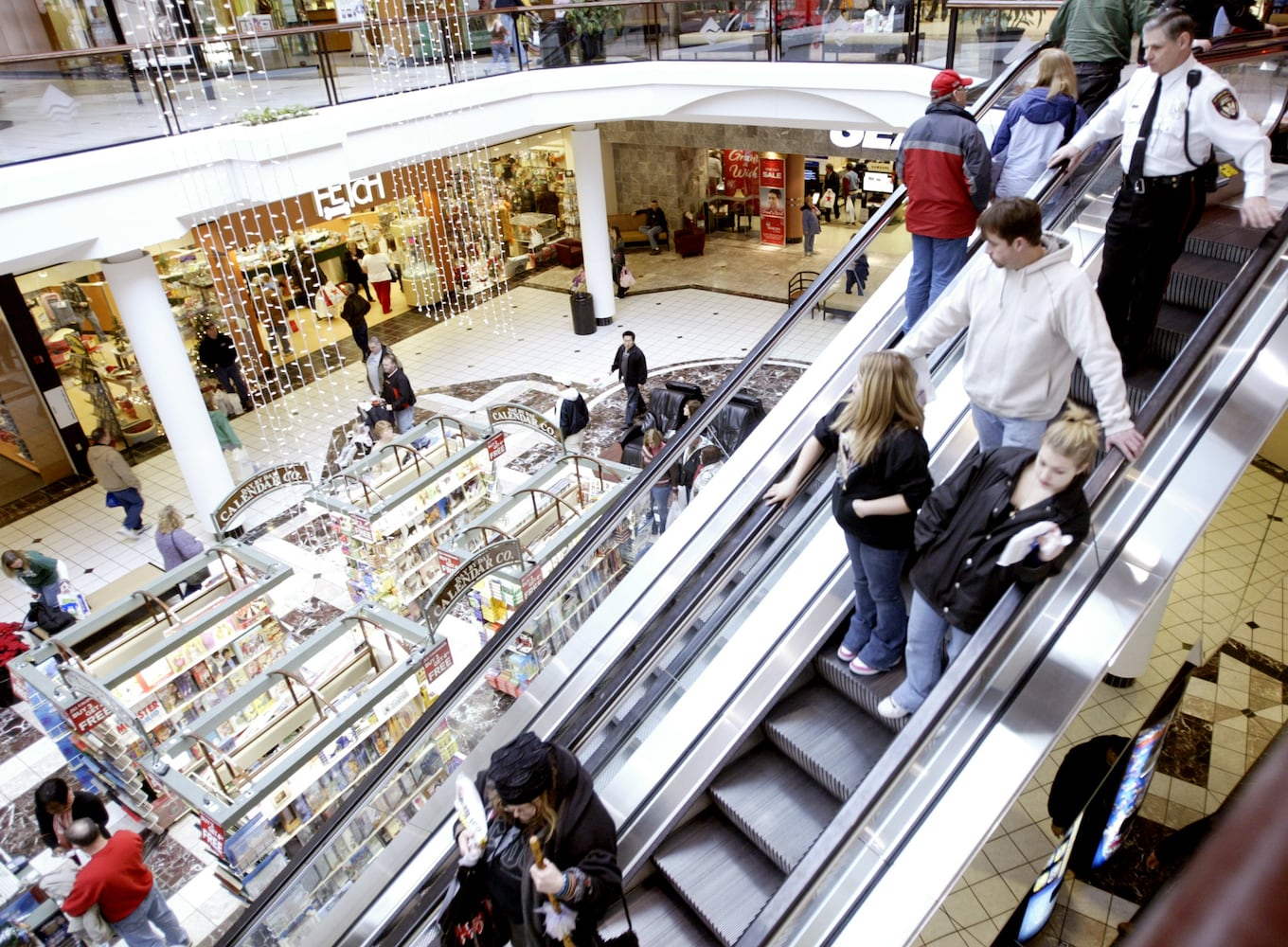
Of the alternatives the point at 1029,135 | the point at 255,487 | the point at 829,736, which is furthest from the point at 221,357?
the point at 829,736

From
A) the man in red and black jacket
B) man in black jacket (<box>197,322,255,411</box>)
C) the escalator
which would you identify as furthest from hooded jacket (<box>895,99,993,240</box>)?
man in black jacket (<box>197,322,255,411</box>)

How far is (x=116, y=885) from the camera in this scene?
4957mm

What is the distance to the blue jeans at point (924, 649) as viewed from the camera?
9.99 ft

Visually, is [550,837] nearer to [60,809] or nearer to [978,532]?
[978,532]

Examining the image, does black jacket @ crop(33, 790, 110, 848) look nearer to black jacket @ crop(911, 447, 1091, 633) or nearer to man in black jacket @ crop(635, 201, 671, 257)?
black jacket @ crop(911, 447, 1091, 633)

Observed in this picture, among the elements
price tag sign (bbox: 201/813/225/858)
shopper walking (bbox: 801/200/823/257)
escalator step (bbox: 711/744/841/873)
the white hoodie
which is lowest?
shopper walking (bbox: 801/200/823/257)

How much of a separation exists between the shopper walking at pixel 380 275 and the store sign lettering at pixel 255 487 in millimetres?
8028

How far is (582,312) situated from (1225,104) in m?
12.1

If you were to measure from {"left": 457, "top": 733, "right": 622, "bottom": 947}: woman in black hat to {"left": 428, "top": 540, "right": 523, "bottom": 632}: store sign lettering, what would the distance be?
12.6 feet

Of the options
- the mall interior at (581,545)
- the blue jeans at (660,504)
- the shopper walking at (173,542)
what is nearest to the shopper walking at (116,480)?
the mall interior at (581,545)

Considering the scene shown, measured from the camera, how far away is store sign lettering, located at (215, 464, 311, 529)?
8516 mm

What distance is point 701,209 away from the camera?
19.7m

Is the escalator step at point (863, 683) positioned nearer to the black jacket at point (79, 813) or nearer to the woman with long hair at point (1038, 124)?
the woman with long hair at point (1038, 124)

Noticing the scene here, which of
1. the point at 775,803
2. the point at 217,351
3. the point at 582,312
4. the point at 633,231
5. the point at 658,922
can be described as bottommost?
the point at 633,231
